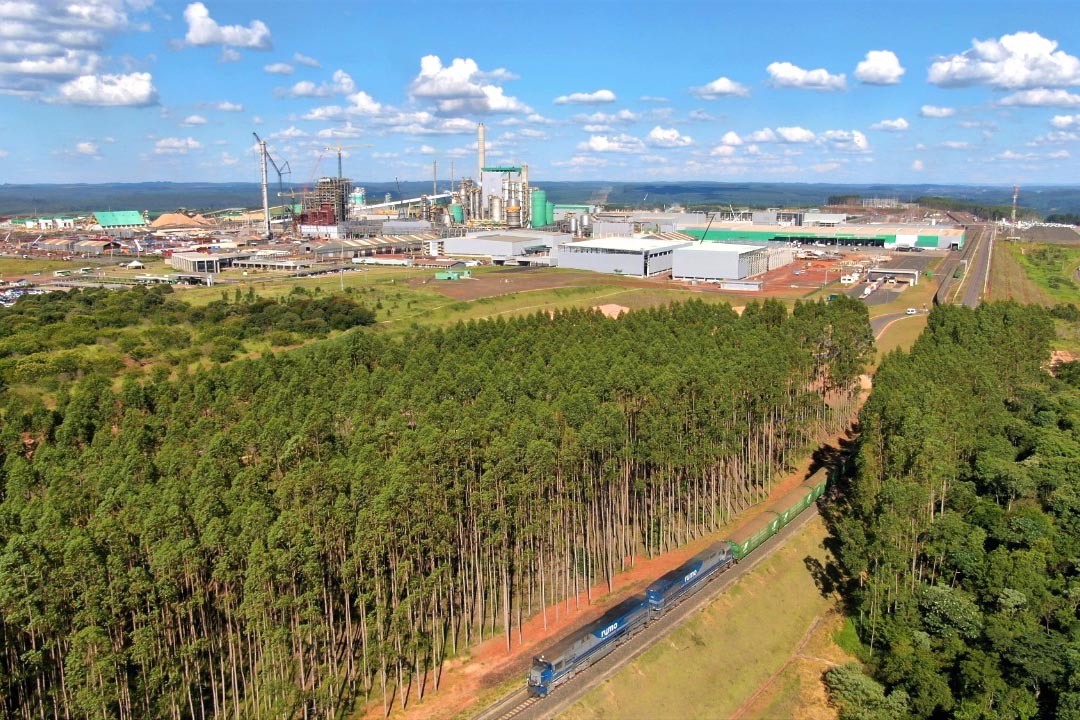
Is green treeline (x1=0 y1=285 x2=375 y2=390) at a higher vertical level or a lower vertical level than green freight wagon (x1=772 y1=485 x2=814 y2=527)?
higher

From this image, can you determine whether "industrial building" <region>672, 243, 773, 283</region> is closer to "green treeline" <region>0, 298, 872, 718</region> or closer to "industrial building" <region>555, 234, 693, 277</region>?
"industrial building" <region>555, 234, 693, 277</region>

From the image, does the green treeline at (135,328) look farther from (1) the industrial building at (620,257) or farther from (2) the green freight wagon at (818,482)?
(1) the industrial building at (620,257)

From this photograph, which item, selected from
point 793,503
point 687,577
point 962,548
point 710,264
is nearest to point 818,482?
point 793,503

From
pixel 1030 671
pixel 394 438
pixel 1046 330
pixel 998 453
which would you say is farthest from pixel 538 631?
pixel 1046 330

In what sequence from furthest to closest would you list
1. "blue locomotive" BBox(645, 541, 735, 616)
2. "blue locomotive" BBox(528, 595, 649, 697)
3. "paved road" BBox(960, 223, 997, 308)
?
"paved road" BBox(960, 223, 997, 308)
"blue locomotive" BBox(645, 541, 735, 616)
"blue locomotive" BBox(528, 595, 649, 697)

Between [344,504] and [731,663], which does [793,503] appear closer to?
[731,663]

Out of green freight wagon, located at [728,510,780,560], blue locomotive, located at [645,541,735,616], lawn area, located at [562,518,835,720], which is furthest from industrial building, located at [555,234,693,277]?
blue locomotive, located at [645,541,735,616]
